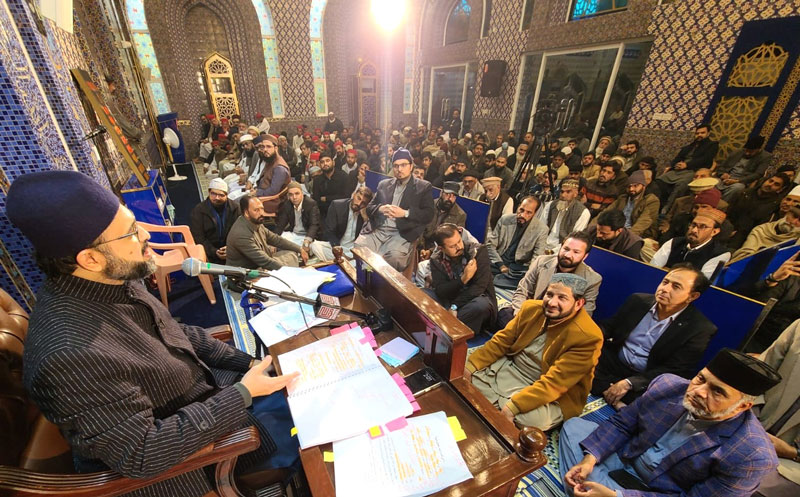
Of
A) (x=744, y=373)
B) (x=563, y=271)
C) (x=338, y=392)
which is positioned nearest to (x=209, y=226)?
(x=338, y=392)

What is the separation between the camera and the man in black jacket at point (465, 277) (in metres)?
3.04

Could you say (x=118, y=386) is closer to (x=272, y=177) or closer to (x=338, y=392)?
(x=338, y=392)

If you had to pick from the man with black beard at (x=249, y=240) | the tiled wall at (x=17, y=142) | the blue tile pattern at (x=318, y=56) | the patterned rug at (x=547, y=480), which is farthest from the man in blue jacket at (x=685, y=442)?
the blue tile pattern at (x=318, y=56)

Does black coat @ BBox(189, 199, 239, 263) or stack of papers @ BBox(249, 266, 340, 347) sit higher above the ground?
stack of papers @ BBox(249, 266, 340, 347)

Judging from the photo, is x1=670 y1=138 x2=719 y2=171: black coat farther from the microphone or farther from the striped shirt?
the striped shirt

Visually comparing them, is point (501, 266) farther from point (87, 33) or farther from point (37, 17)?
point (87, 33)

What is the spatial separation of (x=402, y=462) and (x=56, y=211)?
1.38 m

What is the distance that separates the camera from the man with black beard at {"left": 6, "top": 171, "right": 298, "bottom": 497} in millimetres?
989

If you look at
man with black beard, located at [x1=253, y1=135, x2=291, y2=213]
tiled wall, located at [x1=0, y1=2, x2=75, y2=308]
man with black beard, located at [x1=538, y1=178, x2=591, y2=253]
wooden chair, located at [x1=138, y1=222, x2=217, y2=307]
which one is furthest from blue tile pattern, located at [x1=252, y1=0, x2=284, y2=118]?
man with black beard, located at [x1=538, y1=178, x2=591, y2=253]

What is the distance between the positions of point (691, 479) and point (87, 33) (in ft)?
29.1

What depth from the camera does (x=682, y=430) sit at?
5.30 feet

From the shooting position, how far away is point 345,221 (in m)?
4.76

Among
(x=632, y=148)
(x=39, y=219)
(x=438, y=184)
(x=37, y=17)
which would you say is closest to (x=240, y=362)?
(x=39, y=219)

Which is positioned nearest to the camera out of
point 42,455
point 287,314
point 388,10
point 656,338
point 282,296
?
point 42,455
